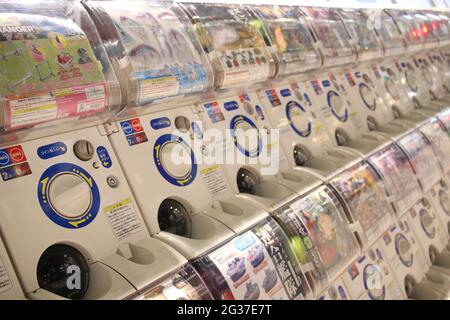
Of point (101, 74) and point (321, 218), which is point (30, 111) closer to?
point (101, 74)

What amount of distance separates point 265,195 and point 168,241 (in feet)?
1.72

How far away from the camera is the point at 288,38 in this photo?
1.89 metres

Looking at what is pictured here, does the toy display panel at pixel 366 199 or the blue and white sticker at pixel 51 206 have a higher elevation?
the blue and white sticker at pixel 51 206

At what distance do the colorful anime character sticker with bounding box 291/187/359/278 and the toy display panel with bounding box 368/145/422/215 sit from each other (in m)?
0.46

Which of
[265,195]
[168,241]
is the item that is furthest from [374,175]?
[168,241]

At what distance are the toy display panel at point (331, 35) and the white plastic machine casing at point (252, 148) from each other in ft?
1.66

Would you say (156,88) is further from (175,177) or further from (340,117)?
(340,117)

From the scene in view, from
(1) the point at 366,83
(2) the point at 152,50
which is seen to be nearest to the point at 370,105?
(1) the point at 366,83

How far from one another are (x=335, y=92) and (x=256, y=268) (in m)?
1.51

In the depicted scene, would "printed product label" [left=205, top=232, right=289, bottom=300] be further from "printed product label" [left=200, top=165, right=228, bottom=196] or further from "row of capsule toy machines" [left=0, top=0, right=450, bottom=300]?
"printed product label" [left=200, top=165, right=228, bottom=196]

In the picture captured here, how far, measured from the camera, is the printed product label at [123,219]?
1.25m

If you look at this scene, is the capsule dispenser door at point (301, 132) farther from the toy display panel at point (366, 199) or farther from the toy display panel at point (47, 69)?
the toy display panel at point (47, 69)

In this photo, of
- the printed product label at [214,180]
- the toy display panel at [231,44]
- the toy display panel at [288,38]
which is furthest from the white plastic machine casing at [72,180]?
the toy display panel at [288,38]

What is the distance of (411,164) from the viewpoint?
2.25 meters
